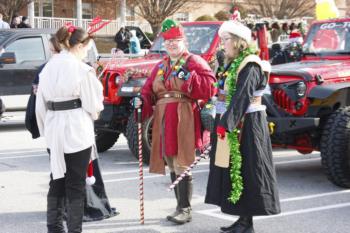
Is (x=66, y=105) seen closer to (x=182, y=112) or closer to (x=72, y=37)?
(x=72, y=37)

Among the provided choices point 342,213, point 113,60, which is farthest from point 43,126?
point 113,60

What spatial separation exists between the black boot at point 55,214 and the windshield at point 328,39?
4.71 metres

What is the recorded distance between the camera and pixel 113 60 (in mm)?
9773

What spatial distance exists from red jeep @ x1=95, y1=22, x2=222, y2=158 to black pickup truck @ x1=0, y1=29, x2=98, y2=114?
8.95 ft

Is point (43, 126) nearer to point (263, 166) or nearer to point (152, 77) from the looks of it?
point (152, 77)

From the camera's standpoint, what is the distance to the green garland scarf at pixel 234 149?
17.5 feet

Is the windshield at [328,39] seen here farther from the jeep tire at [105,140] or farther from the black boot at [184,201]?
the black boot at [184,201]

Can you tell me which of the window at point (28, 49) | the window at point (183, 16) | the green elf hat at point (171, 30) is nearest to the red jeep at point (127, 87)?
the green elf hat at point (171, 30)

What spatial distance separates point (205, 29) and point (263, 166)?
523 cm

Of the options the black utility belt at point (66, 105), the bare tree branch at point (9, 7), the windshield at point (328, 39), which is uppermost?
the bare tree branch at point (9, 7)

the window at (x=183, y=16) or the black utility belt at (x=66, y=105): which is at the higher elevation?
the window at (x=183, y=16)

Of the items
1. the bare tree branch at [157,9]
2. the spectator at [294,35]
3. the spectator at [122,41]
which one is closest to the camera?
the spectator at [294,35]

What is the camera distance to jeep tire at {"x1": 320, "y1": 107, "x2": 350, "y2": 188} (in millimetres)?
7160

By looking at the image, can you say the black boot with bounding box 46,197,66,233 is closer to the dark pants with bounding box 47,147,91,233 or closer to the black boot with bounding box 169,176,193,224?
the dark pants with bounding box 47,147,91,233
